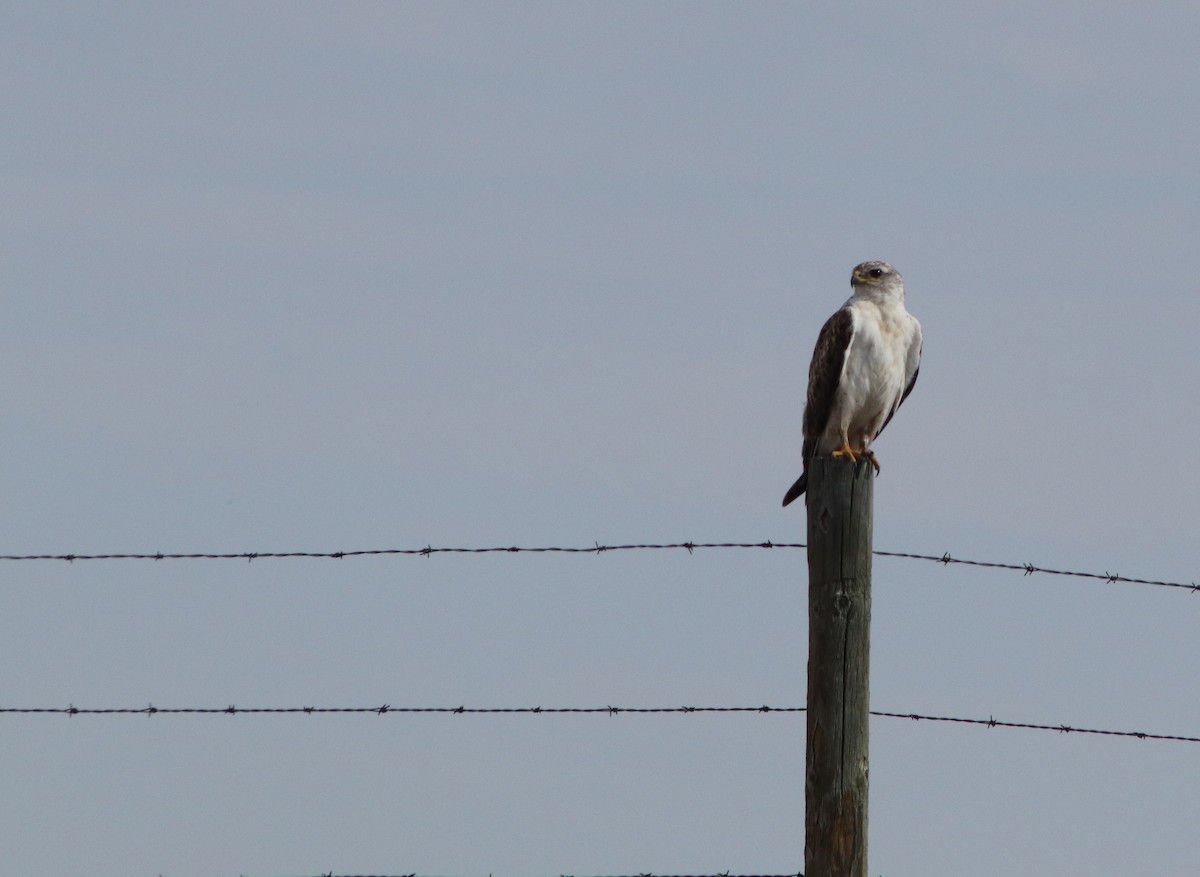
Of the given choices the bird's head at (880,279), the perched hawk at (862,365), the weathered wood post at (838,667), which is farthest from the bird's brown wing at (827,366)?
the weathered wood post at (838,667)

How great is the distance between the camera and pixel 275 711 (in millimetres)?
6133

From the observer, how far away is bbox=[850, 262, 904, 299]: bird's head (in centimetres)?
988

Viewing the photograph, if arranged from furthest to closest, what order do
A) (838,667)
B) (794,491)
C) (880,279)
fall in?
1. (880,279)
2. (794,491)
3. (838,667)

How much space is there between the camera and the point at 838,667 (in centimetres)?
545

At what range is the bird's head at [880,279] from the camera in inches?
389

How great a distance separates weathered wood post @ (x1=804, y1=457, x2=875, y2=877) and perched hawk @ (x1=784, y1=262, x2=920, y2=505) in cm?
355

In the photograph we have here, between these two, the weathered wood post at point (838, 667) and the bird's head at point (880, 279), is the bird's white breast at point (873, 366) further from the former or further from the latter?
the weathered wood post at point (838, 667)

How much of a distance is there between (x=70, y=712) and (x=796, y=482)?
419 cm

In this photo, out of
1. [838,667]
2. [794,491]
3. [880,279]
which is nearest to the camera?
[838,667]

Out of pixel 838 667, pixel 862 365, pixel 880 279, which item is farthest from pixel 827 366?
pixel 838 667

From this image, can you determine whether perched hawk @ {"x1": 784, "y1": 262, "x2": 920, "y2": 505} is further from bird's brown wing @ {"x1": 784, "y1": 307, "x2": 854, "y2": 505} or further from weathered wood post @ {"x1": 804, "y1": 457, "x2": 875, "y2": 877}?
weathered wood post @ {"x1": 804, "y1": 457, "x2": 875, "y2": 877}

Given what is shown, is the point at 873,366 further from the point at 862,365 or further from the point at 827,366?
the point at 827,366

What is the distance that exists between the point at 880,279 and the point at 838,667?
4864 millimetres

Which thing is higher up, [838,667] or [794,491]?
[794,491]
